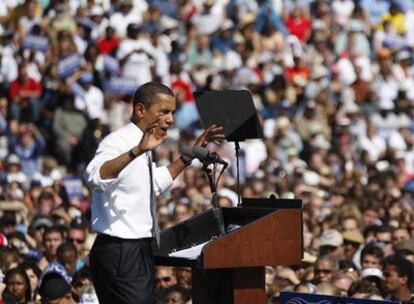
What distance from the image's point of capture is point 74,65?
74.6 ft

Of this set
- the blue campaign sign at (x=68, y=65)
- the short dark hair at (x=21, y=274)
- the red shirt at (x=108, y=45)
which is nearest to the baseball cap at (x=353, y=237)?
the short dark hair at (x=21, y=274)

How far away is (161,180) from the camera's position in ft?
30.5

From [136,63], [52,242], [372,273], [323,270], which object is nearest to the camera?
[372,273]

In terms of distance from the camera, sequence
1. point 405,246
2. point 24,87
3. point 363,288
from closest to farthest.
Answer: point 363,288 < point 405,246 < point 24,87

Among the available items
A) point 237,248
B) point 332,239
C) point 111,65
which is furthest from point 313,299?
point 111,65

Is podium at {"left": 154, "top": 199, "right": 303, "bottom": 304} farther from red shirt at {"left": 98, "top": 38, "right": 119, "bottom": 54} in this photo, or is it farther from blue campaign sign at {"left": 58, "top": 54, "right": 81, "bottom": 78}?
red shirt at {"left": 98, "top": 38, "right": 119, "bottom": 54}

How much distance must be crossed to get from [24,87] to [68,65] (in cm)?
68

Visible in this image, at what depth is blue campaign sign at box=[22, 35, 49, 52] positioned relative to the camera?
23.6 meters

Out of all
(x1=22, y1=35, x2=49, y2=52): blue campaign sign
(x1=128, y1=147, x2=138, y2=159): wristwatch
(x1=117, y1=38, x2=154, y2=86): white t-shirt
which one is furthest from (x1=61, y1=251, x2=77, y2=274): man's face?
(x1=22, y1=35, x2=49, y2=52): blue campaign sign

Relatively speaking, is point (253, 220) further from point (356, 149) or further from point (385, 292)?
point (356, 149)

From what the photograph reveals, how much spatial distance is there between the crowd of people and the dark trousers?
181 inches

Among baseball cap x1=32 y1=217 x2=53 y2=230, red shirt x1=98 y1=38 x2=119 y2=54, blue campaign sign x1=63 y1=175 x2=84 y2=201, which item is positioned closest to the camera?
baseball cap x1=32 y1=217 x2=53 y2=230

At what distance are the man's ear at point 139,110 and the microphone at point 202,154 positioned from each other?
30 cm

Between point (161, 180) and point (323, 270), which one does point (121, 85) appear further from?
point (161, 180)
